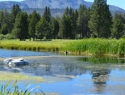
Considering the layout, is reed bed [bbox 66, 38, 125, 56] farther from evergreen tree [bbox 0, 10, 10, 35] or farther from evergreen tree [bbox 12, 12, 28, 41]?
evergreen tree [bbox 0, 10, 10, 35]

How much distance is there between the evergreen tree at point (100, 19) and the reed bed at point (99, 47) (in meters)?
36.4

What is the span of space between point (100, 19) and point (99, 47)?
3961cm

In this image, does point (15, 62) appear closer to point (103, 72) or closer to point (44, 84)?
point (103, 72)

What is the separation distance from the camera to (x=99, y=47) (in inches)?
1705

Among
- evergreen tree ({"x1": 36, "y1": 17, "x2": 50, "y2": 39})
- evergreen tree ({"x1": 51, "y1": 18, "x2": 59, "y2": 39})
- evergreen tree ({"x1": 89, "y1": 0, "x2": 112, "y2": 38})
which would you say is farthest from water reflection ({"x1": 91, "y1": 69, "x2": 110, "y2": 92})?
evergreen tree ({"x1": 51, "y1": 18, "x2": 59, "y2": 39})

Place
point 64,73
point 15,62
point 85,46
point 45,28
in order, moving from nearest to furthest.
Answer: point 64,73 < point 15,62 < point 85,46 < point 45,28

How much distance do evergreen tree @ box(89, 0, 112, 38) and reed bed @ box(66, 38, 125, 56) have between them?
3637 cm

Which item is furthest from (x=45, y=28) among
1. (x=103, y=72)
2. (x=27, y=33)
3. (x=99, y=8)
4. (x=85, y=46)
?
(x=103, y=72)

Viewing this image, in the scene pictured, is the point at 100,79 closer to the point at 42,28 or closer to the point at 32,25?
the point at 42,28

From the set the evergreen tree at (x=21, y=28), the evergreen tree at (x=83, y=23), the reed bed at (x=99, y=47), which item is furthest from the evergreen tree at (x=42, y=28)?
the reed bed at (x=99, y=47)

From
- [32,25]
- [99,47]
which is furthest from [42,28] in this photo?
[99,47]

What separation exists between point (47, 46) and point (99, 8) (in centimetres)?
3134

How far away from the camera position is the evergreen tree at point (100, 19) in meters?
81.7

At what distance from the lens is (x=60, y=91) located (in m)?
16.9
